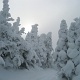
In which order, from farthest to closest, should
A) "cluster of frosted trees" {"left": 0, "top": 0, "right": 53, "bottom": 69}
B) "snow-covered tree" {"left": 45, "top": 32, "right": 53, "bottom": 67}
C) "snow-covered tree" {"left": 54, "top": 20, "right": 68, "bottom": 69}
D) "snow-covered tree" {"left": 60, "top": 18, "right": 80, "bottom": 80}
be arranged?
"snow-covered tree" {"left": 45, "top": 32, "right": 53, "bottom": 67} → "cluster of frosted trees" {"left": 0, "top": 0, "right": 53, "bottom": 69} → "snow-covered tree" {"left": 54, "top": 20, "right": 68, "bottom": 69} → "snow-covered tree" {"left": 60, "top": 18, "right": 80, "bottom": 80}

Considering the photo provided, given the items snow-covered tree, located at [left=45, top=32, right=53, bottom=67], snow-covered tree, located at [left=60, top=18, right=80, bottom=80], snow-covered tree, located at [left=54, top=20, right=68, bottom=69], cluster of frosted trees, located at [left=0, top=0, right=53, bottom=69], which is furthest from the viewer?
snow-covered tree, located at [left=45, top=32, right=53, bottom=67]

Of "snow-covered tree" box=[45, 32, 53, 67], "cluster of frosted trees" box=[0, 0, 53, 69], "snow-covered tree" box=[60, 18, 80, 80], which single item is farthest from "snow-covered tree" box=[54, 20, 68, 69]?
"snow-covered tree" box=[45, 32, 53, 67]

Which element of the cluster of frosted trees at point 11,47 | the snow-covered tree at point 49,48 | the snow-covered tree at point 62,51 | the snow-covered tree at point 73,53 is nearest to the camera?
the snow-covered tree at point 73,53

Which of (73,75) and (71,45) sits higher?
(71,45)

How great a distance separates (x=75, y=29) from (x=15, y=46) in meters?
8.26

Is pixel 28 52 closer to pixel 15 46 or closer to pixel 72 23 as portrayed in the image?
pixel 15 46

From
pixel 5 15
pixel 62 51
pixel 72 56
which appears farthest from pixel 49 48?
pixel 72 56

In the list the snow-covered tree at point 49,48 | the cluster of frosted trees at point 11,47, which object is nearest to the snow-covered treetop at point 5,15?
the cluster of frosted trees at point 11,47

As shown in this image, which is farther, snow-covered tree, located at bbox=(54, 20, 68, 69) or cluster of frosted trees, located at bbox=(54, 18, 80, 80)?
snow-covered tree, located at bbox=(54, 20, 68, 69)

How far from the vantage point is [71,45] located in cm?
2086

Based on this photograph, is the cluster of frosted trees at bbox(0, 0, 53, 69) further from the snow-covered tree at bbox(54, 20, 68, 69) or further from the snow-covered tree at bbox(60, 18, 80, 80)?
the snow-covered tree at bbox(60, 18, 80, 80)

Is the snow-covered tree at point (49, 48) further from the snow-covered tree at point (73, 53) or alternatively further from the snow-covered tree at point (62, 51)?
the snow-covered tree at point (73, 53)

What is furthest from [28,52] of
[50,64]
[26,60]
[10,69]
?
[50,64]

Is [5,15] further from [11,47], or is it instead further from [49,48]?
[49,48]
